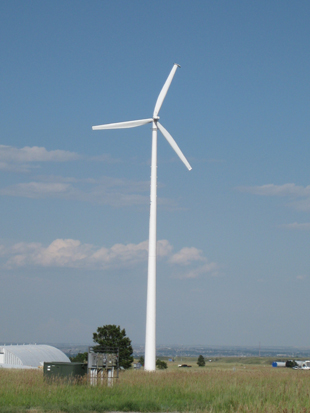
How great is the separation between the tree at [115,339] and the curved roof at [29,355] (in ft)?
60.9

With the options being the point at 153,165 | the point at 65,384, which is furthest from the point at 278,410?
the point at 153,165

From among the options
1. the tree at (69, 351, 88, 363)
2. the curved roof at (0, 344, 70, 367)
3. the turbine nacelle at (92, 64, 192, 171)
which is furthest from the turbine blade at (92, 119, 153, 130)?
the curved roof at (0, 344, 70, 367)

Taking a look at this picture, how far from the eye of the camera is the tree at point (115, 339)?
75.2 m

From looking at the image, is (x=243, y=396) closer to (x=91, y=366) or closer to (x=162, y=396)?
(x=162, y=396)

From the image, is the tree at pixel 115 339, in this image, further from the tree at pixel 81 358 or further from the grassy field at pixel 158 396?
the grassy field at pixel 158 396

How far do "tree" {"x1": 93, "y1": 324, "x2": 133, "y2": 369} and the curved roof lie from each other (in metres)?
18.6

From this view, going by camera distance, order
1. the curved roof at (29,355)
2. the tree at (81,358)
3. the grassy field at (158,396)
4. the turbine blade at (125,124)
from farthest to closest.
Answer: the curved roof at (29,355) → the tree at (81,358) → the turbine blade at (125,124) → the grassy field at (158,396)

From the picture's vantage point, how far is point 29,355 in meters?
91.5

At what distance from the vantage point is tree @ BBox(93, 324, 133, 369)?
7525cm

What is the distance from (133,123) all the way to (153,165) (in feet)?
19.9

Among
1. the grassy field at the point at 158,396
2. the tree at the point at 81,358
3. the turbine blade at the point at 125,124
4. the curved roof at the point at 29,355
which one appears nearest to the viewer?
the grassy field at the point at 158,396

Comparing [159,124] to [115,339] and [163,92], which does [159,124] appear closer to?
[163,92]

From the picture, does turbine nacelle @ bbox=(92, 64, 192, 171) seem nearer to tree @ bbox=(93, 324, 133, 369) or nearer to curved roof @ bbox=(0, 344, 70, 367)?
tree @ bbox=(93, 324, 133, 369)

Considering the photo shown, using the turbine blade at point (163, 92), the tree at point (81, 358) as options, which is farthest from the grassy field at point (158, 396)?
the tree at point (81, 358)
